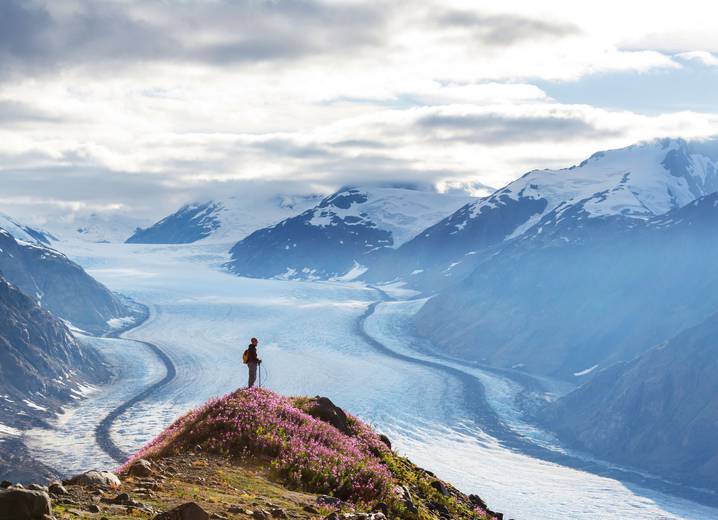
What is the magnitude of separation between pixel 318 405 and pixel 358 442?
202 cm

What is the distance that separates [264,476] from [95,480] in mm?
4978

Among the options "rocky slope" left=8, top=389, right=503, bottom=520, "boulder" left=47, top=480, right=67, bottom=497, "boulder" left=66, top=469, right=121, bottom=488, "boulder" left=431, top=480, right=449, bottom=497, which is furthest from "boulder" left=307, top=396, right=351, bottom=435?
"boulder" left=47, top=480, right=67, bottom=497

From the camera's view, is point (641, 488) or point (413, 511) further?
point (641, 488)

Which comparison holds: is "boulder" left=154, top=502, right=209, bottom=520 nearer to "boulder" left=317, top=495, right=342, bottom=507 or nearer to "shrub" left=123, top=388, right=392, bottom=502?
"boulder" left=317, top=495, right=342, bottom=507

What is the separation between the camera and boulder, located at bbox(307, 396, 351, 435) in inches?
1161

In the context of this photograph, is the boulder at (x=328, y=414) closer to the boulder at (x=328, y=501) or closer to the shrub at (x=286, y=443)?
the shrub at (x=286, y=443)

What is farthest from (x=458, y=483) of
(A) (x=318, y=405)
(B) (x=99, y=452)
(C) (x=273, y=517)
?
(C) (x=273, y=517)

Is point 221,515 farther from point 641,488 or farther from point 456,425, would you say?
point 456,425

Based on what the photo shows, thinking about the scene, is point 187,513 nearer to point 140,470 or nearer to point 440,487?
point 140,470

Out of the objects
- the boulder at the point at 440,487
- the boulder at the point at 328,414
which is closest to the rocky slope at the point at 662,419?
the boulder at the point at 440,487

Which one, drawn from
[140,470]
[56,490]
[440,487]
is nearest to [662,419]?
[440,487]

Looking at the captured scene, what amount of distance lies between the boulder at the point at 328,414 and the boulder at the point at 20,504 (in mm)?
14669

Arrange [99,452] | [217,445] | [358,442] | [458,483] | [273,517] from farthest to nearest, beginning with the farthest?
1. [99,452]
2. [458,483]
3. [358,442]
4. [217,445]
5. [273,517]

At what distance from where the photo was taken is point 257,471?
950 inches
